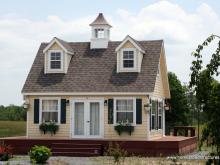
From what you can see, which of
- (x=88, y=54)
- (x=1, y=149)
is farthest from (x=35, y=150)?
(x=88, y=54)

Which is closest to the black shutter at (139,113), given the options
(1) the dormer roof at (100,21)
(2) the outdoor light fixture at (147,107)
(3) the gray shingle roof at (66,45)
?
(2) the outdoor light fixture at (147,107)

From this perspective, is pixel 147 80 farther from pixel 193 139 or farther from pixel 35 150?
pixel 35 150

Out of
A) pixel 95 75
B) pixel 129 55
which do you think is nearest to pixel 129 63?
pixel 129 55

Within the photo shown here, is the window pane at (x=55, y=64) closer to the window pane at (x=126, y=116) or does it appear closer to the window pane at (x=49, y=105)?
the window pane at (x=49, y=105)

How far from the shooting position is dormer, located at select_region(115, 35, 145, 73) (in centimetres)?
2745

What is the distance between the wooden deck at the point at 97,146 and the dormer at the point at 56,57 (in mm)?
4444

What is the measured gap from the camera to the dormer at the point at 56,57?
93.6 feet

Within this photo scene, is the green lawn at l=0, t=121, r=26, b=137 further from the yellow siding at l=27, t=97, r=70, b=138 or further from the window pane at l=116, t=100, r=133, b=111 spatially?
the window pane at l=116, t=100, r=133, b=111

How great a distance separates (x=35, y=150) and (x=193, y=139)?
12945mm

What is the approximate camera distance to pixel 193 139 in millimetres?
30484

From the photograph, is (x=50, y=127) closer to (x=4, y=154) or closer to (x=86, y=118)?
(x=86, y=118)

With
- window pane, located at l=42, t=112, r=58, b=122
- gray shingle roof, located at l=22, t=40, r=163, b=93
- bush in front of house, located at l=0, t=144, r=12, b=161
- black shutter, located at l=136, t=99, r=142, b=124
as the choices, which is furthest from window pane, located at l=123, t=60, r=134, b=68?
bush in front of house, located at l=0, t=144, r=12, b=161

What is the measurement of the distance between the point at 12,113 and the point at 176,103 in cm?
5695

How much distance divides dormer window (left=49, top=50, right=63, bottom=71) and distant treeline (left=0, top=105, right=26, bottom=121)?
2099 inches
